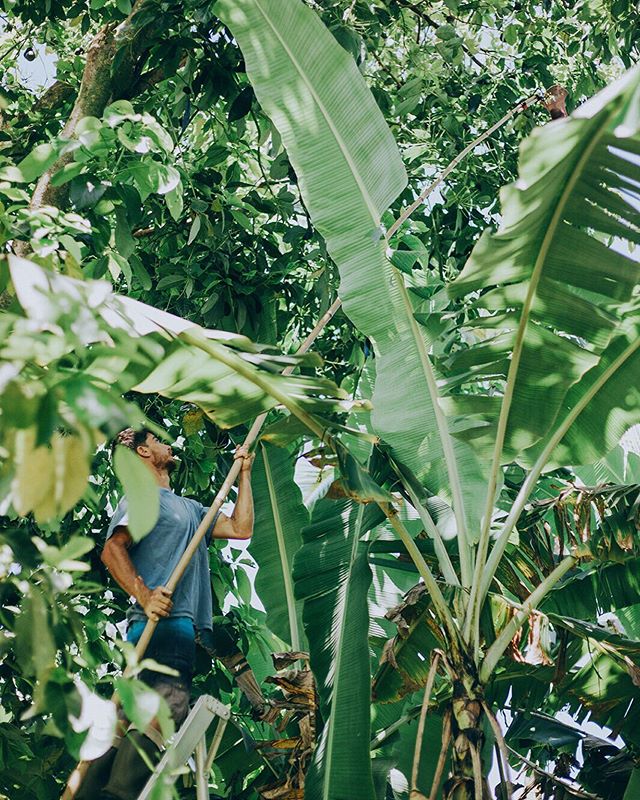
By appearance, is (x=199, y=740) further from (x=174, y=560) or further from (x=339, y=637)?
(x=339, y=637)

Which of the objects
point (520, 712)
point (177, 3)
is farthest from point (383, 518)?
point (177, 3)

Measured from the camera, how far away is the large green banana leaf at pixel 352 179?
3.74 m

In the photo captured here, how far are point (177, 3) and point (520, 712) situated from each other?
3547mm

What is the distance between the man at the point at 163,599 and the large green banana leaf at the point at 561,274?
0.99 m

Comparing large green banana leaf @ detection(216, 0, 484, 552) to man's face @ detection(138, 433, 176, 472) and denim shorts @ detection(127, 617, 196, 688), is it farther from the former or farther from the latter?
denim shorts @ detection(127, 617, 196, 688)

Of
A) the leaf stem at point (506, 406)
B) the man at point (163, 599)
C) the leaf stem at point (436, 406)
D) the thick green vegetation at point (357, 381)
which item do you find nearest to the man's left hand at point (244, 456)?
the man at point (163, 599)

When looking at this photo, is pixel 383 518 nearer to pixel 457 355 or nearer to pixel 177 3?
pixel 457 355

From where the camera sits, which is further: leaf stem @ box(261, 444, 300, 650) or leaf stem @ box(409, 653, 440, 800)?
leaf stem @ box(261, 444, 300, 650)

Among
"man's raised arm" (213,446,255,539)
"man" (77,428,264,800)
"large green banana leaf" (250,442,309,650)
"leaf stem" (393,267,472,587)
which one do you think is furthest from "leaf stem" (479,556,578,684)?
"large green banana leaf" (250,442,309,650)

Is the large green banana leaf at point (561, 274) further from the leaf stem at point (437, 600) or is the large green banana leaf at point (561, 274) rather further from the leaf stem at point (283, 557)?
the leaf stem at point (283, 557)

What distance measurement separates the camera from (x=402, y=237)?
4996 mm

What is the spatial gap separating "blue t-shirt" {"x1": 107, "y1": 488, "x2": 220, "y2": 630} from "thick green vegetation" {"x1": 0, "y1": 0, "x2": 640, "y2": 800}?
0.31 metres

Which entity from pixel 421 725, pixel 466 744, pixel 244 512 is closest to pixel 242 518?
pixel 244 512

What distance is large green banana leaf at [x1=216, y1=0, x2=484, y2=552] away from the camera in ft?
12.3
